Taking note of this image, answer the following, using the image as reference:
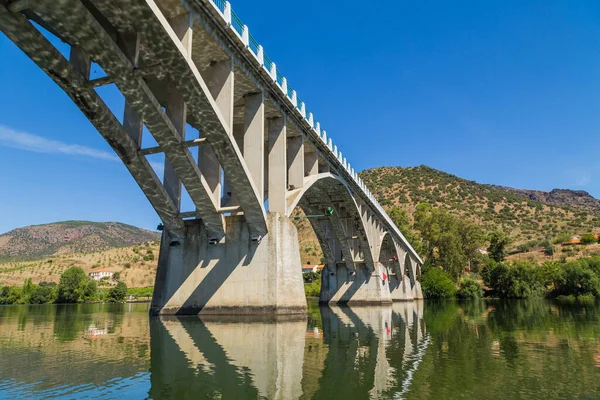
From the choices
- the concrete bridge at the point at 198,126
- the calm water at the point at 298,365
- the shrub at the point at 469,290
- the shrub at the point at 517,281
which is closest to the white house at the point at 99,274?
the shrub at the point at 469,290

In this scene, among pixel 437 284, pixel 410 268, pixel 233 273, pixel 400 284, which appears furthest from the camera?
pixel 410 268

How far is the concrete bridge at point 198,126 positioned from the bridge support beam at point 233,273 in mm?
59

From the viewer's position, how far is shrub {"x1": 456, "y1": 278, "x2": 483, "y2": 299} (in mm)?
66750

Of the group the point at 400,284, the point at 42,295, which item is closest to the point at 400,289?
the point at 400,284

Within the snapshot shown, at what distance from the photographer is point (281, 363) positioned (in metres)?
11.0

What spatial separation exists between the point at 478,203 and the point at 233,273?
119 m

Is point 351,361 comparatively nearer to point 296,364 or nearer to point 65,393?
point 296,364

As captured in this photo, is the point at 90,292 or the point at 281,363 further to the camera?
the point at 90,292

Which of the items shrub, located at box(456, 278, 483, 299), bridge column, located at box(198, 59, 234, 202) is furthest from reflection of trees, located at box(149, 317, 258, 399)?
shrub, located at box(456, 278, 483, 299)

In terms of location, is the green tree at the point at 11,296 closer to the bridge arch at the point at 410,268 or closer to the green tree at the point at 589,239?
the bridge arch at the point at 410,268

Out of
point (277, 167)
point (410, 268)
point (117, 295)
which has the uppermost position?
point (277, 167)

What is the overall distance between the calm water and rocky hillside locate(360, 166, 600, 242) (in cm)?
10337

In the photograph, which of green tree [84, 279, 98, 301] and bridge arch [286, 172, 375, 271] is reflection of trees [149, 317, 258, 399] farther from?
green tree [84, 279, 98, 301]

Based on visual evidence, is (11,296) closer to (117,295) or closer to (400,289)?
(117,295)
